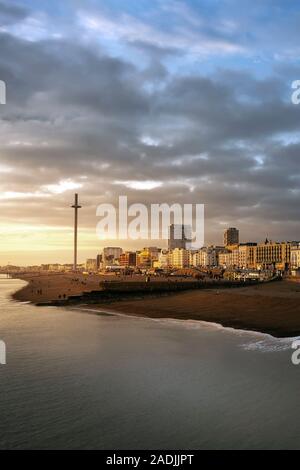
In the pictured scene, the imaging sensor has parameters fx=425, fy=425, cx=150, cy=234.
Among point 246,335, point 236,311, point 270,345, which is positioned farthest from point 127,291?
point 270,345

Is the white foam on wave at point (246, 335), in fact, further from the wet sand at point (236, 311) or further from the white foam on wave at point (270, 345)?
the wet sand at point (236, 311)

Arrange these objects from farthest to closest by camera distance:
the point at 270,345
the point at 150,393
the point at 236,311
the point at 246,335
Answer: the point at 236,311
the point at 246,335
the point at 270,345
the point at 150,393

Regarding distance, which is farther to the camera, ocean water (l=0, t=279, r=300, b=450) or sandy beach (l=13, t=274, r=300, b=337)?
sandy beach (l=13, t=274, r=300, b=337)

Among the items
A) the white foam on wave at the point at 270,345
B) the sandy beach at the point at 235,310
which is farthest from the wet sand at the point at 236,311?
the white foam on wave at the point at 270,345

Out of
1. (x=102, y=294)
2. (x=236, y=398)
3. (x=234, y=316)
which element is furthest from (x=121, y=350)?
(x=102, y=294)

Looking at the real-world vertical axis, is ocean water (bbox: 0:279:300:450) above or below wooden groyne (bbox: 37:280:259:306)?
above

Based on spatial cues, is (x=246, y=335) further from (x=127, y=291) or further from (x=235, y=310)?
(x=127, y=291)

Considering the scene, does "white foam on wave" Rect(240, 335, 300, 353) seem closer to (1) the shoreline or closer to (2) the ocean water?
(2) the ocean water

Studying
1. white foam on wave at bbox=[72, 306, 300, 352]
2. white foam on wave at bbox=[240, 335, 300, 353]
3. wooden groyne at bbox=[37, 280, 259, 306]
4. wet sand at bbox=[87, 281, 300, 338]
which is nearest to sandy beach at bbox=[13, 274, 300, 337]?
wet sand at bbox=[87, 281, 300, 338]
